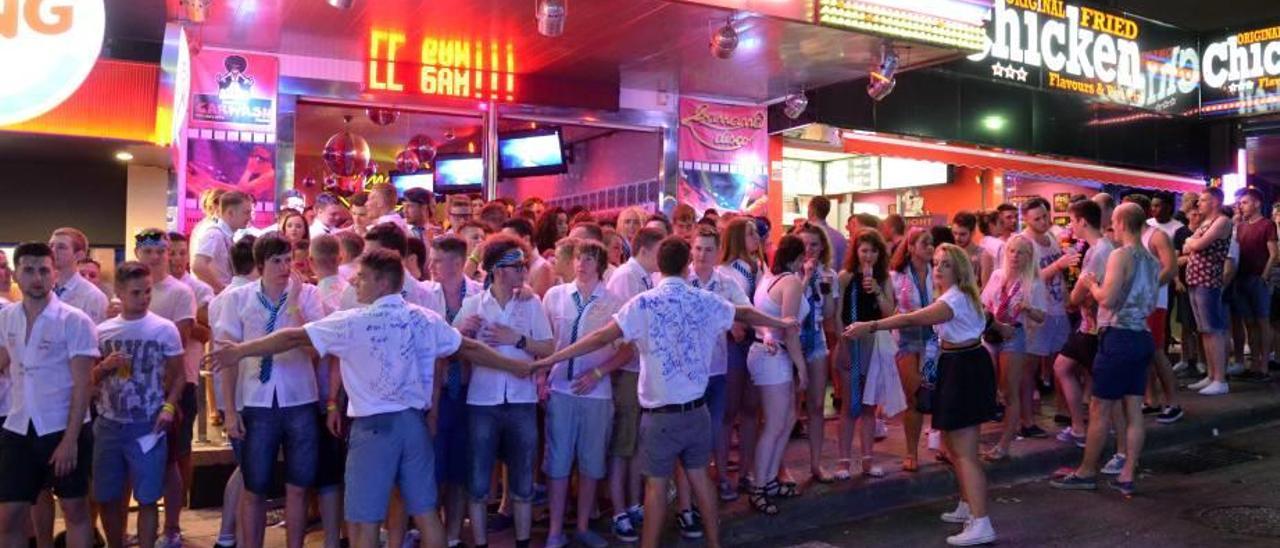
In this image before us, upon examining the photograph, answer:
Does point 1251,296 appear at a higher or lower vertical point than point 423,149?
lower

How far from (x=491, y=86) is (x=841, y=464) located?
633 cm

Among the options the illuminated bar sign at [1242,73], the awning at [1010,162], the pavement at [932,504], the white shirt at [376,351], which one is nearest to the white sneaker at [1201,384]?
the pavement at [932,504]

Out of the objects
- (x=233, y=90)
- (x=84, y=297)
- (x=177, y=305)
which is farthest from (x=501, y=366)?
(x=233, y=90)

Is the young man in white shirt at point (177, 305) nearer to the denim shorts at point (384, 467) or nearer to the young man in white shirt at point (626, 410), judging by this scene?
the denim shorts at point (384, 467)

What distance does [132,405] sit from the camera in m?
5.35

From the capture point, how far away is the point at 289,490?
17.4ft

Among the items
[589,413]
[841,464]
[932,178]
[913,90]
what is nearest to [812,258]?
[841,464]

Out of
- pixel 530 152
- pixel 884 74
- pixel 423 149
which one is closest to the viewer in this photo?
pixel 884 74

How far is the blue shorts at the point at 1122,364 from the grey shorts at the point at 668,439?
3.55m

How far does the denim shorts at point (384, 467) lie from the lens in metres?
4.82

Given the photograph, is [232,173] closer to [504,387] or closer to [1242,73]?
[504,387]

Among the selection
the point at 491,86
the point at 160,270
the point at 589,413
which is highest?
the point at 491,86

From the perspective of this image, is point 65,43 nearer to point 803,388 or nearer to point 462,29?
point 462,29

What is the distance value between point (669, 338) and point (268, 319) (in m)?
2.13
